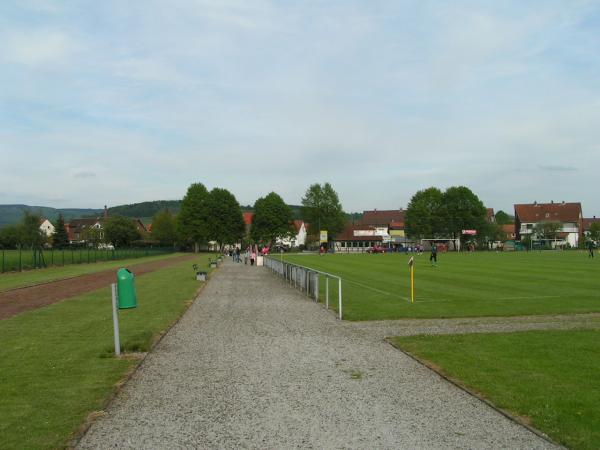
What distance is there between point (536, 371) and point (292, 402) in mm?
3809

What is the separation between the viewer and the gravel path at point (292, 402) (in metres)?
5.75

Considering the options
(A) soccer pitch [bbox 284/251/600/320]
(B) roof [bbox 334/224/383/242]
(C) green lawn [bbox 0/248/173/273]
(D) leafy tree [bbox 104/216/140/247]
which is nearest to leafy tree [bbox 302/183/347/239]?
(B) roof [bbox 334/224/383/242]

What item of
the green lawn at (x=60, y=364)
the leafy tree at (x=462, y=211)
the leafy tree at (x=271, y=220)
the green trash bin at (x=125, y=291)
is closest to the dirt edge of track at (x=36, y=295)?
the green lawn at (x=60, y=364)

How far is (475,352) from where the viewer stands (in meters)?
10.2

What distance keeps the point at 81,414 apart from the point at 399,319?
9.91 meters

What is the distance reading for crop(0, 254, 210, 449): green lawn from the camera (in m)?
6.19

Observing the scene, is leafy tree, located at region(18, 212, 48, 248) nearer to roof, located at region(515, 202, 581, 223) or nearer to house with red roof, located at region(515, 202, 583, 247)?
house with red roof, located at region(515, 202, 583, 247)

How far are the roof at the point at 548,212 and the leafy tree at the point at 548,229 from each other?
16550 mm

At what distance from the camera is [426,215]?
116 m

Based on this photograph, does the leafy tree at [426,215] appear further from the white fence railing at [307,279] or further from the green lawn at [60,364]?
the green lawn at [60,364]

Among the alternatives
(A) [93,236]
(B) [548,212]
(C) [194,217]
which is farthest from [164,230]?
(B) [548,212]

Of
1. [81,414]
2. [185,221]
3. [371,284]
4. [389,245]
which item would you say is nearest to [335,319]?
[81,414]

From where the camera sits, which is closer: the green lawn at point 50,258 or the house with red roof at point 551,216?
the green lawn at point 50,258

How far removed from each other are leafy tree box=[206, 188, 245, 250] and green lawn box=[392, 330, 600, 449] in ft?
321
